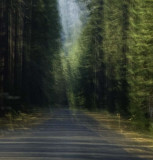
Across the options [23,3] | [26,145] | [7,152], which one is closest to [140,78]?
[26,145]

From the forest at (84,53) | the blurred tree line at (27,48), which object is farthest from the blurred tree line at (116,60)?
the blurred tree line at (27,48)

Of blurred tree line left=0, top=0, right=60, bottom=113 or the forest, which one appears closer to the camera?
the forest

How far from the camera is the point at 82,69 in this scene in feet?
201

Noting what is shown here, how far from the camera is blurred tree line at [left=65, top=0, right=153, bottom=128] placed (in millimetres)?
23359

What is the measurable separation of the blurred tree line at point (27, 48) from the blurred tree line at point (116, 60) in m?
4.56

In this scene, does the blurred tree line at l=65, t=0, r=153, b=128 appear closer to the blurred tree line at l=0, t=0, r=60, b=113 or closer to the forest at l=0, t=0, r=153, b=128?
the forest at l=0, t=0, r=153, b=128

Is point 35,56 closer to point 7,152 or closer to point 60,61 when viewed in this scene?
point 60,61

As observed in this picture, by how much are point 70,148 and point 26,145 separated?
1.61 meters

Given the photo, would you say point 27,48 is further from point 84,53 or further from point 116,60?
point 84,53

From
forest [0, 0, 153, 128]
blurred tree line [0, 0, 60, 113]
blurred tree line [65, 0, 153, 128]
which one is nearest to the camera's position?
blurred tree line [65, 0, 153, 128]

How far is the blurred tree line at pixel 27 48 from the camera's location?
3356cm

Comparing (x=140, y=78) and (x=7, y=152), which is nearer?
(x=7, y=152)

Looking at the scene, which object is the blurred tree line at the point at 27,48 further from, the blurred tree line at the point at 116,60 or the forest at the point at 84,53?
the blurred tree line at the point at 116,60

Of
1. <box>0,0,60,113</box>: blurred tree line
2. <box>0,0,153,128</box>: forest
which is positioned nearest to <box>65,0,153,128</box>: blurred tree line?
<box>0,0,153,128</box>: forest
